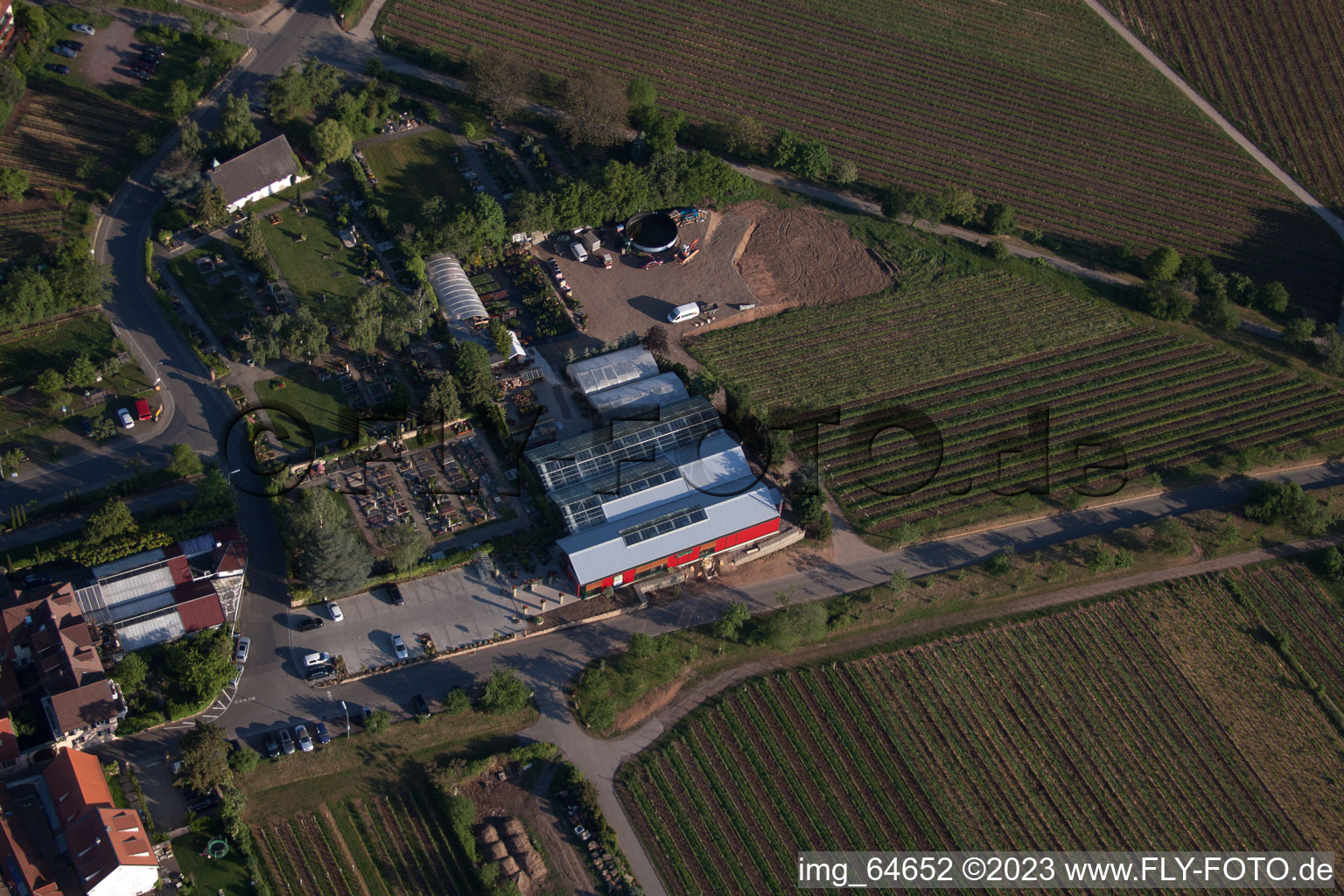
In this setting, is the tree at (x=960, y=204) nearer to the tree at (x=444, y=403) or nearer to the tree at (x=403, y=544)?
the tree at (x=444, y=403)

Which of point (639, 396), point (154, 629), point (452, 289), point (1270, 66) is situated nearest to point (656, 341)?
point (639, 396)

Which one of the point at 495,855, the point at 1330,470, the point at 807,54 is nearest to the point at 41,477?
the point at 495,855

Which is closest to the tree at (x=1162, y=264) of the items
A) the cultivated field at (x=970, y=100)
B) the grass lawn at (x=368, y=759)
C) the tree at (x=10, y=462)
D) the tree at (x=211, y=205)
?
the cultivated field at (x=970, y=100)

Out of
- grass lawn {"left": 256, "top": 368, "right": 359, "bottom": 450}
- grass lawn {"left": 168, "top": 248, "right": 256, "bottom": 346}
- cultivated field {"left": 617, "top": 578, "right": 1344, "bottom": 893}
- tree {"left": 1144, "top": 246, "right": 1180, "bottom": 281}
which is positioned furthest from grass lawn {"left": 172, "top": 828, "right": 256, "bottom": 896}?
tree {"left": 1144, "top": 246, "right": 1180, "bottom": 281}

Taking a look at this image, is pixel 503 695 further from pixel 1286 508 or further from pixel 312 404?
pixel 1286 508

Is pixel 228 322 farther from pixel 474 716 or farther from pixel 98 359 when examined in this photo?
pixel 474 716

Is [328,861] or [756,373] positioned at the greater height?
[756,373]
